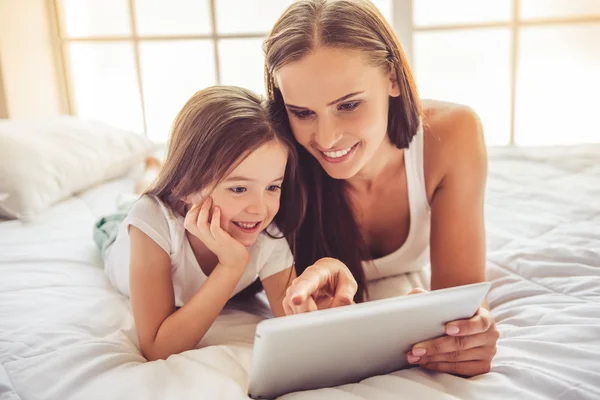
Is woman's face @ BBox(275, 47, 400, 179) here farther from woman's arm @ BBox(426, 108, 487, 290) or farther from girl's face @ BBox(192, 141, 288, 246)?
woman's arm @ BBox(426, 108, 487, 290)

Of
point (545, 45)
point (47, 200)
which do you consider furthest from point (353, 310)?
point (545, 45)

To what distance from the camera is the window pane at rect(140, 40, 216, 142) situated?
2637mm

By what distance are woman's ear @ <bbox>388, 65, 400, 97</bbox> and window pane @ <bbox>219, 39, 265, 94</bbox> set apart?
1620 mm

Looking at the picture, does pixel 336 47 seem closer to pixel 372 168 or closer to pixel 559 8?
pixel 372 168

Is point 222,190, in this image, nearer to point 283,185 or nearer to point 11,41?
point 283,185

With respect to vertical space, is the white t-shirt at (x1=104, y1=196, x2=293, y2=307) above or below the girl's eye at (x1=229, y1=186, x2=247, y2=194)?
below

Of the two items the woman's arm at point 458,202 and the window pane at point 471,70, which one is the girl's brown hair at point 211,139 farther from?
the window pane at point 471,70

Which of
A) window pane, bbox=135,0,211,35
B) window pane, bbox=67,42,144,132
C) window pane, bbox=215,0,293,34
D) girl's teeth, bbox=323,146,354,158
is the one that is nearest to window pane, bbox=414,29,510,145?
window pane, bbox=215,0,293,34

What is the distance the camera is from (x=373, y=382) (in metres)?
0.75

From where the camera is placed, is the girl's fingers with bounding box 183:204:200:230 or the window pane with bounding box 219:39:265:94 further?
the window pane with bounding box 219:39:265:94

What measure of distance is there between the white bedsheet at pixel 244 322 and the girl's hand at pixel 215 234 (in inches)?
5.4

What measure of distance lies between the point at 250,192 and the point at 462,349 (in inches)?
16.7

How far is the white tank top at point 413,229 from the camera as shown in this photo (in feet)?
3.91

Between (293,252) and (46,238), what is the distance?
25.7 inches
